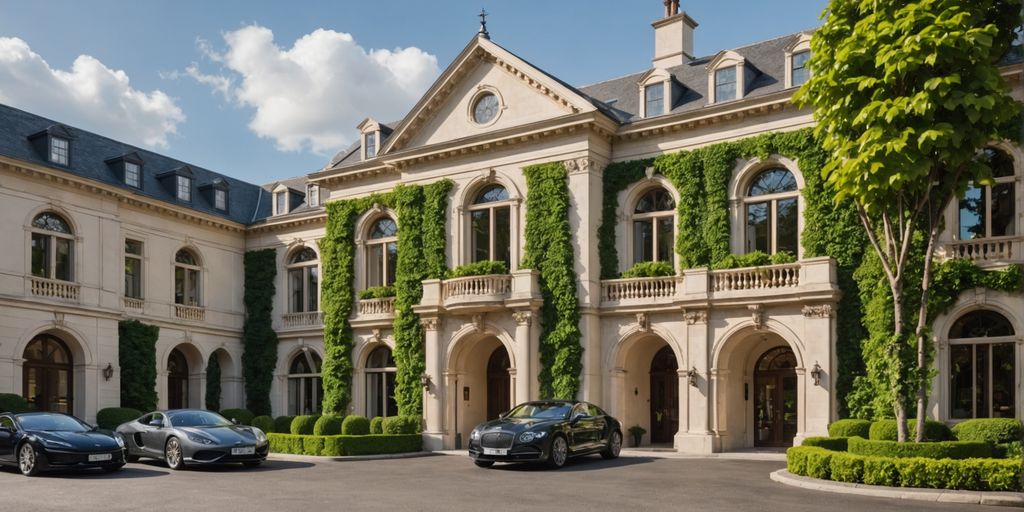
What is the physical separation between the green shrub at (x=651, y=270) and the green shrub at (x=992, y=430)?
30.5ft

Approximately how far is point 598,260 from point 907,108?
12647 mm

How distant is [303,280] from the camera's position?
1517 inches

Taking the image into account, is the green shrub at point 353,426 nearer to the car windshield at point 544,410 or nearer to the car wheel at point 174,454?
the car windshield at point 544,410

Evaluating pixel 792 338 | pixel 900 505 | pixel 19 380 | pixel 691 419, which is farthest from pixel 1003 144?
pixel 19 380

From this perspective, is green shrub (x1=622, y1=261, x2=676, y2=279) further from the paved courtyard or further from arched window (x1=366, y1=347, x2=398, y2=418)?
arched window (x1=366, y1=347, x2=398, y2=418)

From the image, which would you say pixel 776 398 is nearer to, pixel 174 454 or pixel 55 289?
pixel 174 454

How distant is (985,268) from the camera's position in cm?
2361

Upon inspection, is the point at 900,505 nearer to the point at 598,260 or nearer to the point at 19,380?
the point at 598,260

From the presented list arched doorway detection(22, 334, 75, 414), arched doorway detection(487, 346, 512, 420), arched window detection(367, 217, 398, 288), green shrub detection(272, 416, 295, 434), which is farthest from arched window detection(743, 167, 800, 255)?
arched doorway detection(22, 334, 75, 414)

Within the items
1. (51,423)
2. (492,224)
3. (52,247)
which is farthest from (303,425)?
(52,247)

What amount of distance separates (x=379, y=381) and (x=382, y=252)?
4.62 metres

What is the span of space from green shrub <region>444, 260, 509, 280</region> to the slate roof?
12492mm

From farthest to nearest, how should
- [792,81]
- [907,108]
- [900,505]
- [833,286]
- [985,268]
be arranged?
[792,81] → [833,286] → [985,268] → [907,108] → [900,505]

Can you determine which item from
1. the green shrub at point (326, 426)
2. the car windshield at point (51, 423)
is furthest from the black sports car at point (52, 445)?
the green shrub at point (326, 426)
